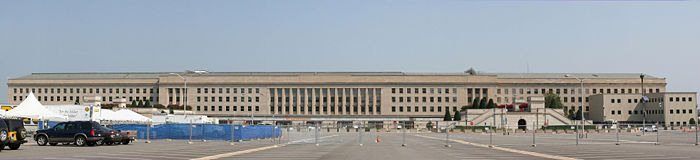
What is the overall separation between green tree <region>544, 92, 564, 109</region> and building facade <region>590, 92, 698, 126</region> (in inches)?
342

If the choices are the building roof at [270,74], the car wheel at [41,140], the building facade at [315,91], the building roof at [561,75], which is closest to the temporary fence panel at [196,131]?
the car wheel at [41,140]

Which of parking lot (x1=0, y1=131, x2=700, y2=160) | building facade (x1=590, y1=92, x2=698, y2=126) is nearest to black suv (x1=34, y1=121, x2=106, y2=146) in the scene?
parking lot (x1=0, y1=131, x2=700, y2=160)

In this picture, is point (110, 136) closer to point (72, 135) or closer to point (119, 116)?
point (72, 135)

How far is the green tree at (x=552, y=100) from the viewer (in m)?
137

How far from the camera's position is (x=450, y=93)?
163 m

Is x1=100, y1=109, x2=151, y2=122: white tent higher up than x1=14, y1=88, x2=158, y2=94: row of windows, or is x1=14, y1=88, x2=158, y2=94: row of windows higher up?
x1=14, y1=88, x2=158, y2=94: row of windows

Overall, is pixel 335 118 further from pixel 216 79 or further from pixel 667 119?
pixel 667 119

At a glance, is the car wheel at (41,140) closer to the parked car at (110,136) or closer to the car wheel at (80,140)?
the car wheel at (80,140)

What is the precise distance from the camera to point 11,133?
103ft

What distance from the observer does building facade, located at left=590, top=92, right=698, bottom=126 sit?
137 meters

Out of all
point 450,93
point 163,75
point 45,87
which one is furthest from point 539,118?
point 45,87

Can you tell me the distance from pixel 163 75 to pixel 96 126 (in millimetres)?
127444

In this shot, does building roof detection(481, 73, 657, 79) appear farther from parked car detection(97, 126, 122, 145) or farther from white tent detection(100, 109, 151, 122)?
parked car detection(97, 126, 122, 145)

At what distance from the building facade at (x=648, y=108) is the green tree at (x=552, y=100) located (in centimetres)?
868
